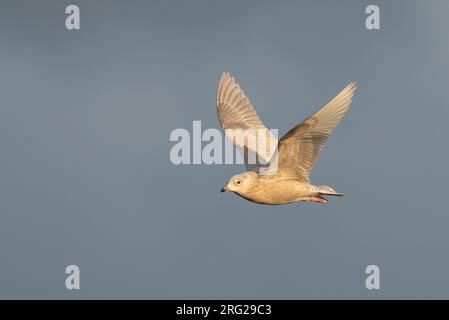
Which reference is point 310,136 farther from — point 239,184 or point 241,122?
point 241,122

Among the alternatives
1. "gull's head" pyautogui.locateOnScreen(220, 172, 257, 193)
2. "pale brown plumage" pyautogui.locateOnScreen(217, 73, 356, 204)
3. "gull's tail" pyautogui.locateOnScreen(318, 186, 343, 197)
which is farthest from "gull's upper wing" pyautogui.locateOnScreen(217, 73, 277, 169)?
"gull's head" pyautogui.locateOnScreen(220, 172, 257, 193)

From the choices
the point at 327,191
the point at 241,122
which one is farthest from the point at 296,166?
the point at 241,122

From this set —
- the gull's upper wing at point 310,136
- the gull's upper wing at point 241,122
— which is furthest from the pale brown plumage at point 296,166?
the gull's upper wing at point 241,122

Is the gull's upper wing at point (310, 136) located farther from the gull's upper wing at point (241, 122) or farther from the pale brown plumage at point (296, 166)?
the gull's upper wing at point (241, 122)

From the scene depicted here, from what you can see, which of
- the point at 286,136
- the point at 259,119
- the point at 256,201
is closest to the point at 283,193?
the point at 256,201

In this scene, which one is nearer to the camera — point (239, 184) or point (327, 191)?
point (239, 184)

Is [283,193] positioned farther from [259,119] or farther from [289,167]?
[259,119]
